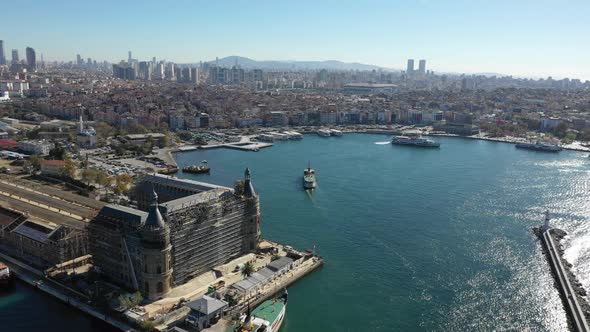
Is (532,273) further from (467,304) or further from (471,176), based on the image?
(471,176)

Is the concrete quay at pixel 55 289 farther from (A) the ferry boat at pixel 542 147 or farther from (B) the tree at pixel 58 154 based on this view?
(A) the ferry boat at pixel 542 147

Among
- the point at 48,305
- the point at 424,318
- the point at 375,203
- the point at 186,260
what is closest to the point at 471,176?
the point at 375,203

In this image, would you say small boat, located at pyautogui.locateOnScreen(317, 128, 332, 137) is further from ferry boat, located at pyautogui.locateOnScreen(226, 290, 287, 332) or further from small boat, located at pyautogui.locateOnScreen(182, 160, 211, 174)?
ferry boat, located at pyautogui.locateOnScreen(226, 290, 287, 332)

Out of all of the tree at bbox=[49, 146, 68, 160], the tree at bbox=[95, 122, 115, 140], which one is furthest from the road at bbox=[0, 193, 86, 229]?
the tree at bbox=[95, 122, 115, 140]

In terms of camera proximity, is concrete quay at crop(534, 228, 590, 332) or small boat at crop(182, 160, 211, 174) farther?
small boat at crop(182, 160, 211, 174)

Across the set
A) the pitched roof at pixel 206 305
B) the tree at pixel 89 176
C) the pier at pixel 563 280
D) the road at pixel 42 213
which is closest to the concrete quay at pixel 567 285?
the pier at pixel 563 280
